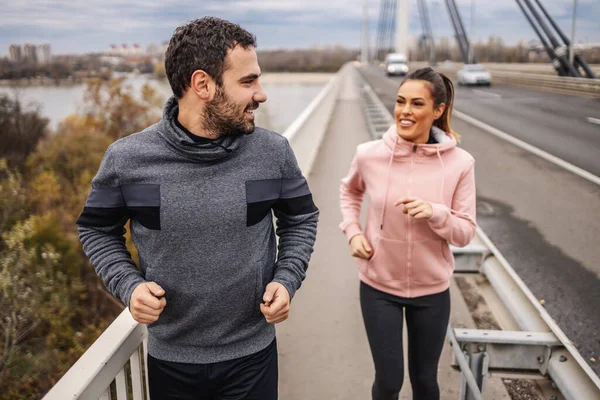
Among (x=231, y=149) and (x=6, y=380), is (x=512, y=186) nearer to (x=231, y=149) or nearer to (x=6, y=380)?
(x=231, y=149)

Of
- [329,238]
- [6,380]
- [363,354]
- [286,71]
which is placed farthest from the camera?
[286,71]

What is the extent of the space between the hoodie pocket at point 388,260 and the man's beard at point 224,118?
3.34 feet

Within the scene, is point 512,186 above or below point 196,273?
below

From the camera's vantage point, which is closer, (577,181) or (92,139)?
(577,181)

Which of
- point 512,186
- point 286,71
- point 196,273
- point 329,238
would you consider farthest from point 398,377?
point 286,71

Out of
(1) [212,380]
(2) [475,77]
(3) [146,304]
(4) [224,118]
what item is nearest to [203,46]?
(4) [224,118]

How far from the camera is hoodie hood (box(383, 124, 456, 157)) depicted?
238cm

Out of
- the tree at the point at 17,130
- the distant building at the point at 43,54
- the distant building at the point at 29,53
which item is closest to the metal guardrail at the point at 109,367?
the distant building at the point at 29,53

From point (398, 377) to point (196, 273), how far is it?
3.94ft

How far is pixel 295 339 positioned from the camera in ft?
12.5

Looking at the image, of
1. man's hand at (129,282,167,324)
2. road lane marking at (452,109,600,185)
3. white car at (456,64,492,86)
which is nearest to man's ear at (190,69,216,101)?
man's hand at (129,282,167,324)

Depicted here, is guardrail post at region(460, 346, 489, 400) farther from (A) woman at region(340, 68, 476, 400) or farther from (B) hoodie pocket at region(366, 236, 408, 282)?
(B) hoodie pocket at region(366, 236, 408, 282)

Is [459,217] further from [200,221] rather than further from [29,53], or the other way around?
[29,53]

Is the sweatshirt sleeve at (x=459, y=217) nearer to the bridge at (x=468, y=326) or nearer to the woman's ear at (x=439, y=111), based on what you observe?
the woman's ear at (x=439, y=111)
